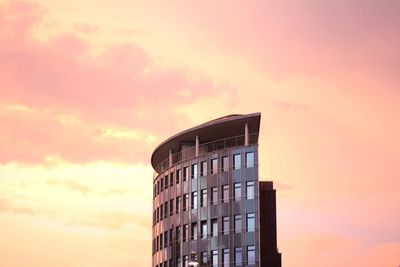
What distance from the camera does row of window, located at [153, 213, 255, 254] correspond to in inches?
3851

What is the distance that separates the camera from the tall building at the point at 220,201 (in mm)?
97875

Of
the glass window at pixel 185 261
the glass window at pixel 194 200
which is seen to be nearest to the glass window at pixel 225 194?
the glass window at pixel 194 200

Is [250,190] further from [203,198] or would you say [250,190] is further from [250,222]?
[203,198]

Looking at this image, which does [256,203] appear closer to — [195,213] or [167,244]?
[195,213]

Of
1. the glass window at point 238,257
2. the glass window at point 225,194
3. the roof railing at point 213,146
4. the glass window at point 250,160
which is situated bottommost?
the glass window at point 238,257

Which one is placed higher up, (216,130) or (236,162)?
(216,130)

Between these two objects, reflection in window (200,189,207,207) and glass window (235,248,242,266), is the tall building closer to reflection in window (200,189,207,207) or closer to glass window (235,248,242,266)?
glass window (235,248,242,266)

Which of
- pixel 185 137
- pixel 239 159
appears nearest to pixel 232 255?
pixel 239 159

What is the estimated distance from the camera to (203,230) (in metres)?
103

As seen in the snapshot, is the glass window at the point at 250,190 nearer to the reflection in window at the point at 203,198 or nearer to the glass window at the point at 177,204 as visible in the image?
the reflection in window at the point at 203,198

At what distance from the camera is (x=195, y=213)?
4117 inches

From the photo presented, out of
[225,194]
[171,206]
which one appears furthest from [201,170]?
[171,206]

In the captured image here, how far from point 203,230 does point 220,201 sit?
4.94m

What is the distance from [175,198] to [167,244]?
6.85m
